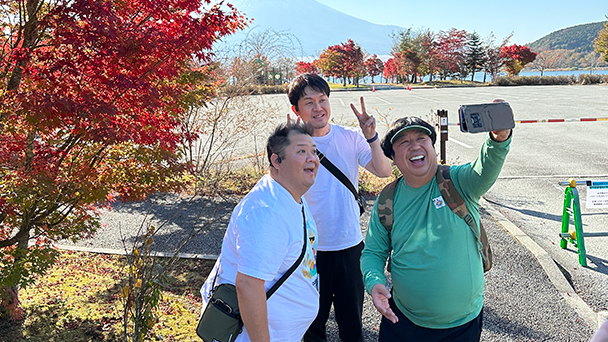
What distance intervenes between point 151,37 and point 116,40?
30 cm

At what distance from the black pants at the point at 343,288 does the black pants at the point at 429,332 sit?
23.0 inches

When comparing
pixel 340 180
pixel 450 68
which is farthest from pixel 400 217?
pixel 450 68

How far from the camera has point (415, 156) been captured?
79.3 inches

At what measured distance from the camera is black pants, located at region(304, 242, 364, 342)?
2709 mm

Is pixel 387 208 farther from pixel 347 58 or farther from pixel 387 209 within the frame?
pixel 347 58

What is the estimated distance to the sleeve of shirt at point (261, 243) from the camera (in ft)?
5.38

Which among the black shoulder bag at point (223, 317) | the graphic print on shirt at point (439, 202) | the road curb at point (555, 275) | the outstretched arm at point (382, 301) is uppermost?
the graphic print on shirt at point (439, 202)

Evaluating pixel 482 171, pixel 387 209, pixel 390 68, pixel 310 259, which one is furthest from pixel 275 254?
pixel 390 68

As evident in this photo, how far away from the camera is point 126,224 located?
634 cm

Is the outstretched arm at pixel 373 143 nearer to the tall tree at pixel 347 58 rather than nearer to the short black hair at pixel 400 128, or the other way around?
the short black hair at pixel 400 128

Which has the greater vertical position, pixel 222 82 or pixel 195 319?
pixel 222 82

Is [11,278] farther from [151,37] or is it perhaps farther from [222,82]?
[222,82]

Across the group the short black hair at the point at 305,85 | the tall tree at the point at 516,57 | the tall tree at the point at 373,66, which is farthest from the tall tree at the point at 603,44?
the short black hair at the point at 305,85

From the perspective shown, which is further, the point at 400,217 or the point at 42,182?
the point at 42,182
